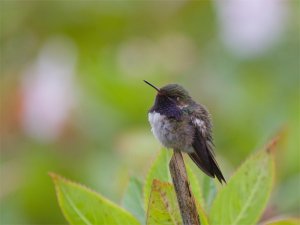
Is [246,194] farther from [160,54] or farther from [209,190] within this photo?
[160,54]

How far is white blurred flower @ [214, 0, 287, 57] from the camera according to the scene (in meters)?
6.72

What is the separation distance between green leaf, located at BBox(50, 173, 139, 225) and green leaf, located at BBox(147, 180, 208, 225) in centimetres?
13

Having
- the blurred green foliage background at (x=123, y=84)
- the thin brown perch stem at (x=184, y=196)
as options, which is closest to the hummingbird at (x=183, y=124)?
the thin brown perch stem at (x=184, y=196)

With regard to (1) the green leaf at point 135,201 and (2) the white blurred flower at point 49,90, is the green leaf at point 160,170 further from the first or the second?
(2) the white blurred flower at point 49,90

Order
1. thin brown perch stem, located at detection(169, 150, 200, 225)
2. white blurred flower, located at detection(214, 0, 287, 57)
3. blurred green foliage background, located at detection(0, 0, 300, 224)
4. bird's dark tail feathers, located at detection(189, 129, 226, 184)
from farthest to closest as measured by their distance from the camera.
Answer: white blurred flower, located at detection(214, 0, 287, 57) < blurred green foliage background, located at detection(0, 0, 300, 224) < bird's dark tail feathers, located at detection(189, 129, 226, 184) < thin brown perch stem, located at detection(169, 150, 200, 225)

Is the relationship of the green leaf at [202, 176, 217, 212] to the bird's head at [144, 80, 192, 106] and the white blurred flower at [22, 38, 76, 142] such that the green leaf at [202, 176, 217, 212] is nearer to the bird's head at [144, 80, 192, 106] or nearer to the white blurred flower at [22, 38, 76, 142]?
the bird's head at [144, 80, 192, 106]

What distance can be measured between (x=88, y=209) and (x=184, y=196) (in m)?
0.28

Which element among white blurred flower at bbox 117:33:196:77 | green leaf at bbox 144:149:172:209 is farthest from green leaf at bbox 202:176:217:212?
white blurred flower at bbox 117:33:196:77

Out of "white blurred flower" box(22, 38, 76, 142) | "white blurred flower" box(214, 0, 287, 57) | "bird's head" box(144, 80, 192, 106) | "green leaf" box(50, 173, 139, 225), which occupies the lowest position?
"white blurred flower" box(22, 38, 76, 142)

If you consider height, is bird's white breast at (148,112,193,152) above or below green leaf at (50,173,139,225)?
above

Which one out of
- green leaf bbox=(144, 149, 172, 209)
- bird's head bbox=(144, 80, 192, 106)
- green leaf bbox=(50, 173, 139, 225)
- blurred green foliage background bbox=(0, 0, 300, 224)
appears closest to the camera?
green leaf bbox=(50, 173, 139, 225)

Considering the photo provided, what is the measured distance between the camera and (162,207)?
5.92 ft

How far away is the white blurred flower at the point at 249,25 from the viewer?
22.1 ft

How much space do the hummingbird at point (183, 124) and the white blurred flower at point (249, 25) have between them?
4269 mm
